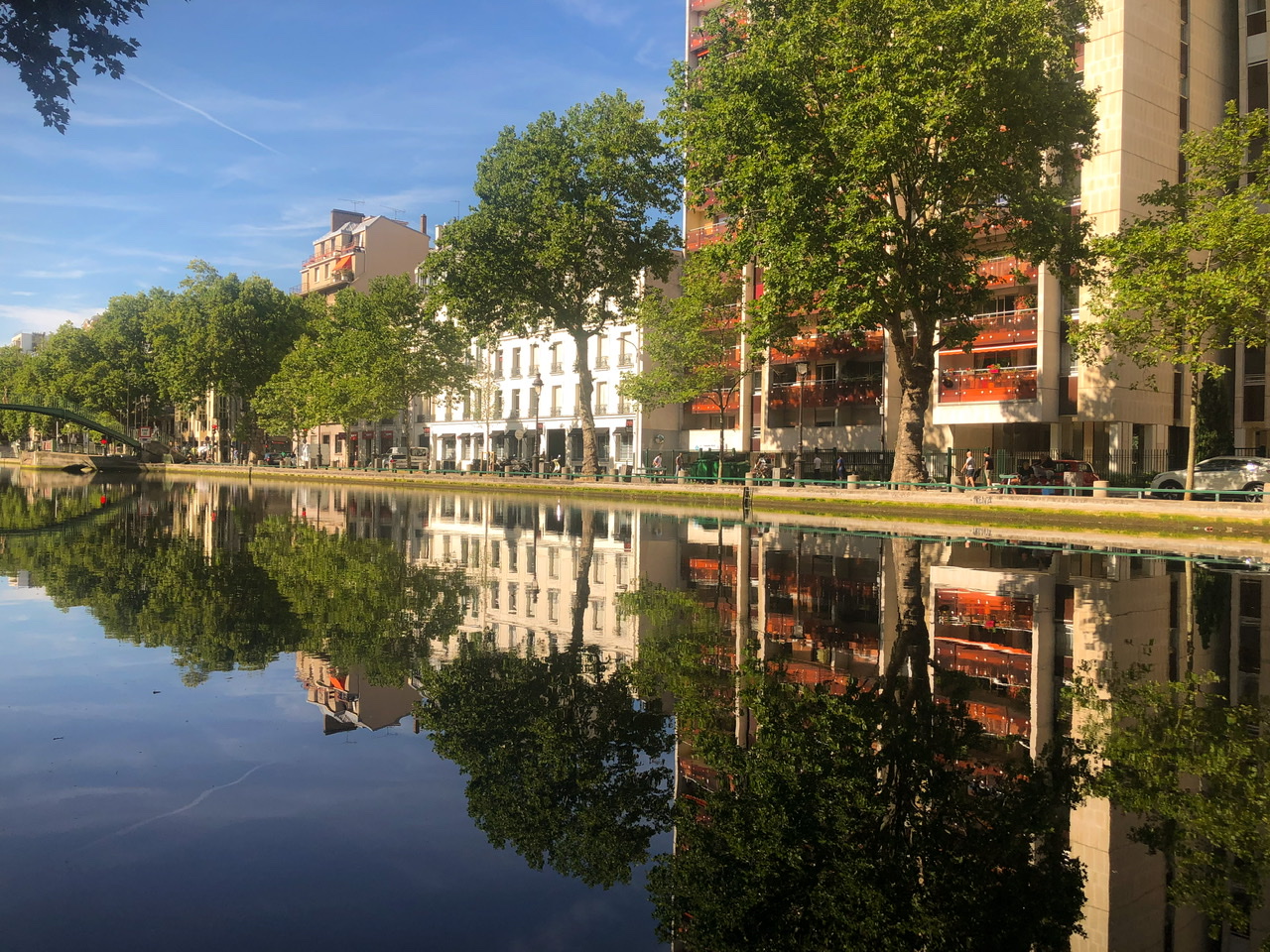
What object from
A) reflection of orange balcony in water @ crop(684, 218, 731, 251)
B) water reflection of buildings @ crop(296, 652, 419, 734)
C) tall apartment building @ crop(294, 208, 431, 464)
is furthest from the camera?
tall apartment building @ crop(294, 208, 431, 464)

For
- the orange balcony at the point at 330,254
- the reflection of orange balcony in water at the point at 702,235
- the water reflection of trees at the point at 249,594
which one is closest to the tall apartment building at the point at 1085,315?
the reflection of orange balcony in water at the point at 702,235

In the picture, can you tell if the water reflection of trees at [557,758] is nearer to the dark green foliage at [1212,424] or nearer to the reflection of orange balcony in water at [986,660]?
the reflection of orange balcony in water at [986,660]

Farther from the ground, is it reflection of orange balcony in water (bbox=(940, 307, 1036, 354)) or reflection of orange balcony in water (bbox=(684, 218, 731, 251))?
reflection of orange balcony in water (bbox=(684, 218, 731, 251))

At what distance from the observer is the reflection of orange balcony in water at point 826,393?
48.2 metres

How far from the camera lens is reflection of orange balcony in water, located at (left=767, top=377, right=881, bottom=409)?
48188 mm

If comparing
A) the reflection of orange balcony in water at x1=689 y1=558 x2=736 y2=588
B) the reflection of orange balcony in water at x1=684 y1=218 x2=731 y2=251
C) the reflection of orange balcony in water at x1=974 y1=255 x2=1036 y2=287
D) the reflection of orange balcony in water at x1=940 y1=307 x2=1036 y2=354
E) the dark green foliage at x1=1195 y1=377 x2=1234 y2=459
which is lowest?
the reflection of orange balcony in water at x1=689 y1=558 x2=736 y2=588

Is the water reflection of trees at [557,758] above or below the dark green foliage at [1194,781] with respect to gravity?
above

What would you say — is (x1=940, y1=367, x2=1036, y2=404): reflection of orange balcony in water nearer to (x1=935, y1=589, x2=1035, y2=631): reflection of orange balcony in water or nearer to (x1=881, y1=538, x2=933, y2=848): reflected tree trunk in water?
(x1=935, y1=589, x2=1035, y2=631): reflection of orange balcony in water

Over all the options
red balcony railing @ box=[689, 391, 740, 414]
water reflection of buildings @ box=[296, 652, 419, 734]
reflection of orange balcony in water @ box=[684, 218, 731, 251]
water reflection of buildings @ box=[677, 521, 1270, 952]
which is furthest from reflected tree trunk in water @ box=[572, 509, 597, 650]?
reflection of orange balcony in water @ box=[684, 218, 731, 251]

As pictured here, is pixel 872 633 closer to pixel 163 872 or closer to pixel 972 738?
pixel 972 738

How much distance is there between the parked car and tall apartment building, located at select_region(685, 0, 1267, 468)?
8.38 metres

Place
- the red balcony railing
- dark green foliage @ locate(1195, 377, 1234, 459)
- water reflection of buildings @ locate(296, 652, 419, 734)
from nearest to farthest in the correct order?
water reflection of buildings @ locate(296, 652, 419, 734), dark green foliage @ locate(1195, 377, 1234, 459), the red balcony railing

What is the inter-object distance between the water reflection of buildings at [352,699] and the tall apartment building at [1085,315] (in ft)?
108

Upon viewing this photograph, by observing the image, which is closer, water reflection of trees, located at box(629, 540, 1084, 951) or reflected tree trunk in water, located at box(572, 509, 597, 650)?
water reflection of trees, located at box(629, 540, 1084, 951)
